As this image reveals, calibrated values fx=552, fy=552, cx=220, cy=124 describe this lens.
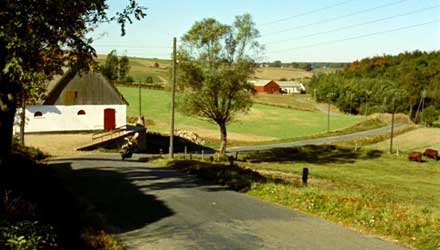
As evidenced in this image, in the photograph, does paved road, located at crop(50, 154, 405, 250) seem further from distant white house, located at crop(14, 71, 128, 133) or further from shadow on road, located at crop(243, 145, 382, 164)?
distant white house, located at crop(14, 71, 128, 133)

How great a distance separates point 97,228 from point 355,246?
5.39 m

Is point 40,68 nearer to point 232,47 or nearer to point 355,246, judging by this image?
point 355,246

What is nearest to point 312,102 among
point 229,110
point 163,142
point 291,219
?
point 163,142

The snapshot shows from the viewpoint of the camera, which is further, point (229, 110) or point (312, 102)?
point (312, 102)

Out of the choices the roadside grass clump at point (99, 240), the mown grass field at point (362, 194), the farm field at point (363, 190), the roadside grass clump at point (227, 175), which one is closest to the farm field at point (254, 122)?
the farm field at point (363, 190)

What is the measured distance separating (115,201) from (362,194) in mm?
9024

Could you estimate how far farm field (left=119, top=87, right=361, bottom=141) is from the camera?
77.4 m

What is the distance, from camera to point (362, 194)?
64.8 ft

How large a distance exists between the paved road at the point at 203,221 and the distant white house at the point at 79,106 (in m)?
33.7

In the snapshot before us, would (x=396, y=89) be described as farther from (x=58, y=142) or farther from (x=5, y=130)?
(x=5, y=130)

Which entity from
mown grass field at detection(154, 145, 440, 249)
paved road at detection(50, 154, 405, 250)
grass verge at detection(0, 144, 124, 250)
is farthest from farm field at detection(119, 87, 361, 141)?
grass verge at detection(0, 144, 124, 250)

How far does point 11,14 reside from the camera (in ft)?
35.6

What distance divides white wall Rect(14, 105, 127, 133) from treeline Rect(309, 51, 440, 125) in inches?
2704

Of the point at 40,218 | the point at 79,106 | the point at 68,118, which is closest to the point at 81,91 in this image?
the point at 79,106
